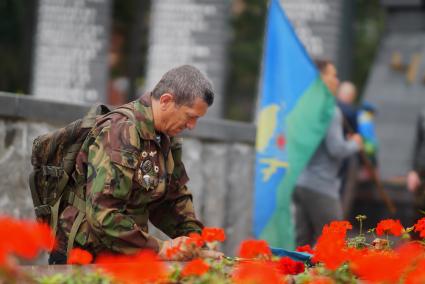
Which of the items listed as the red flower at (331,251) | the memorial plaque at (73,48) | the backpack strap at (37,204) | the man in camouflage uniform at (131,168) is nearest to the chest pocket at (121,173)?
the man in camouflage uniform at (131,168)

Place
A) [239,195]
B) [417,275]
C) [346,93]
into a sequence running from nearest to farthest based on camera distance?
1. [417,275]
2. [239,195]
3. [346,93]

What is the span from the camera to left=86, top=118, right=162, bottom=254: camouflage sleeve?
3.70m

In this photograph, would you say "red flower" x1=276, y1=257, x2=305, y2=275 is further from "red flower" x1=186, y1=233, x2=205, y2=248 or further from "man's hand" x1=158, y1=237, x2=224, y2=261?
"red flower" x1=186, y1=233, x2=205, y2=248

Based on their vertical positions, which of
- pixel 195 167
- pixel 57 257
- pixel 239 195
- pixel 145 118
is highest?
pixel 145 118

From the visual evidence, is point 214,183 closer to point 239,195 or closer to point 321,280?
point 239,195

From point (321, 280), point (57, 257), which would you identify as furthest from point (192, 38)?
point (321, 280)

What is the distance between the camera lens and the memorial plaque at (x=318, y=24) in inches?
411

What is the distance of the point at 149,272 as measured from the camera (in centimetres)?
266

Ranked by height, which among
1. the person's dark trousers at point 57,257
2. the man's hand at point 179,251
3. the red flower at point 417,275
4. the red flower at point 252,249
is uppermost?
the red flower at point 417,275

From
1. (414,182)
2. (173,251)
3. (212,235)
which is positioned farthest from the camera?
(414,182)

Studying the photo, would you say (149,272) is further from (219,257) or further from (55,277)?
(219,257)

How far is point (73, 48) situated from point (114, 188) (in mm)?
6768

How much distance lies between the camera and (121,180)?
12.2ft

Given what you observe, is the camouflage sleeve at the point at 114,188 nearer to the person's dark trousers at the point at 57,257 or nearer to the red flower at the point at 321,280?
the person's dark trousers at the point at 57,257
